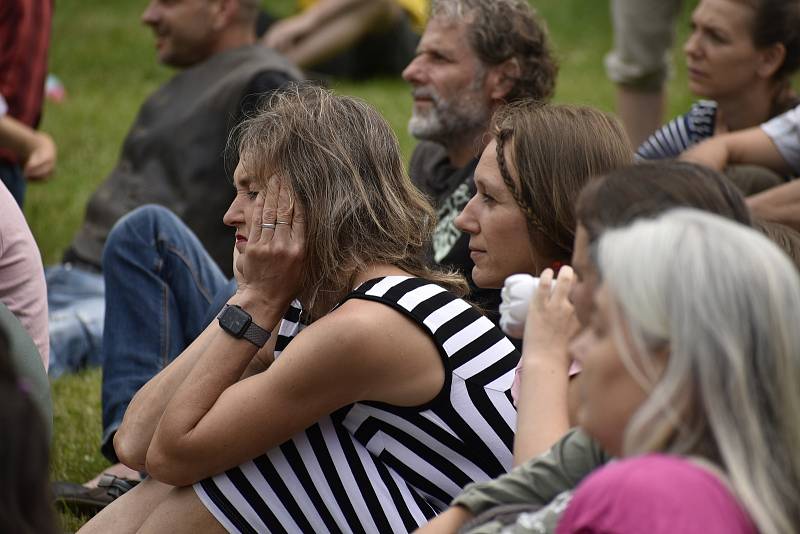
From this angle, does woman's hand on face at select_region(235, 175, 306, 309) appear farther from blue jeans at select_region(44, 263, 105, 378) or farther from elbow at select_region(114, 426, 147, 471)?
blue jeans at select_region(44, 263, 105, 378)

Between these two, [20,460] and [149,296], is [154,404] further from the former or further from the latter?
[20,460]

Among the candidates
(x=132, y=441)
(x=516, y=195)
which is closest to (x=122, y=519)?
(x=132, y=441)

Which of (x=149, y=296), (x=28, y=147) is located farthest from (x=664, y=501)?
(x=28, y=147)

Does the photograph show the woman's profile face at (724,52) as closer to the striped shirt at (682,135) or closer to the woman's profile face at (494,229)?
the striped shirt at (682,135)

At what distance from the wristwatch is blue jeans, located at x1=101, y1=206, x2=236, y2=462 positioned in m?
0.87

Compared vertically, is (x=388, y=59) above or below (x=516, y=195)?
below

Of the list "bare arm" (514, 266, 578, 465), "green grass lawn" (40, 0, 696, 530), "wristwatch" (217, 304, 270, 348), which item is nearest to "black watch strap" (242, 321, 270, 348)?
"wristwatch" (217, 304, 270, 348)

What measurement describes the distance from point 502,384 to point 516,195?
0.49 m

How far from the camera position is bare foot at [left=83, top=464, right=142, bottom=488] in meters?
3.51

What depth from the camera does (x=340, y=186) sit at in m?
2.67

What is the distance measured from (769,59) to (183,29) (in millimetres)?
2550

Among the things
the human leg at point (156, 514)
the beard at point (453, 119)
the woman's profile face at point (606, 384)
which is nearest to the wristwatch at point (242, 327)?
the human leg at point (156, 514)

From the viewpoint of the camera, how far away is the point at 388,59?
9.06 metres

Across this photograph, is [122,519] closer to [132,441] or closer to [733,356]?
[132,441]
